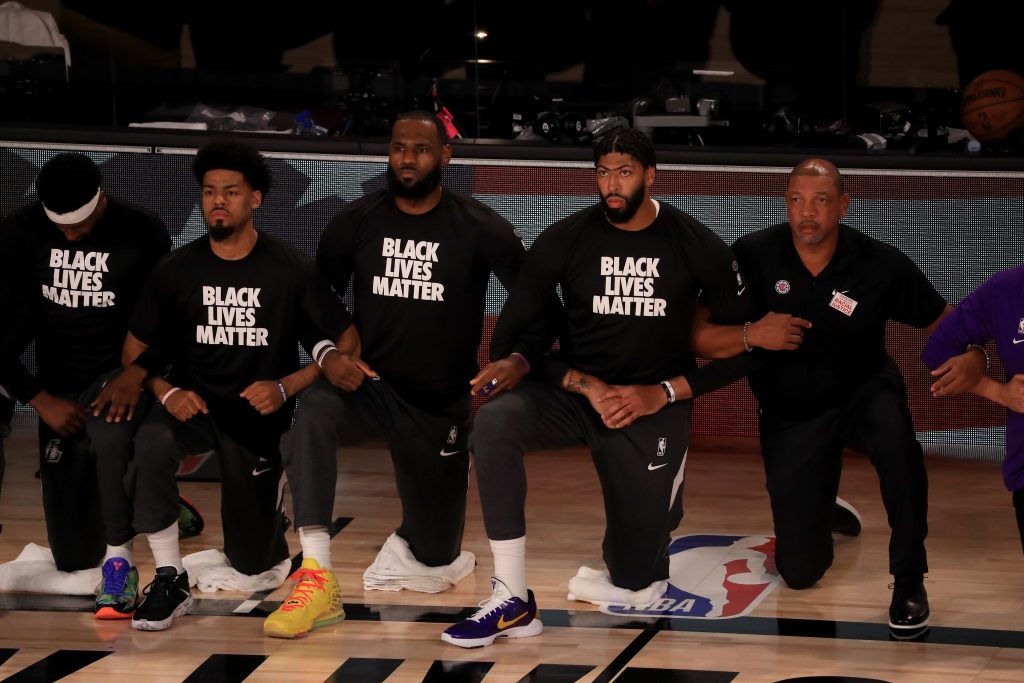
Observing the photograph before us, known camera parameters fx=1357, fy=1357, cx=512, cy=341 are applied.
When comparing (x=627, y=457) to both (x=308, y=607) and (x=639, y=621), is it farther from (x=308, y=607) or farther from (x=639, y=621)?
(x=308, y=607)

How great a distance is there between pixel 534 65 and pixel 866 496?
3.94 meters

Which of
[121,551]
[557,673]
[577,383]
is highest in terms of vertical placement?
[577,383]

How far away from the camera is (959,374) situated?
13.0 feet

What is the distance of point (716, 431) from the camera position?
670cm

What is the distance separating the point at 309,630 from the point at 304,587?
0.13 metres

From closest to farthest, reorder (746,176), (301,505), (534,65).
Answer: (301,505) → (746,176) → (534,65)

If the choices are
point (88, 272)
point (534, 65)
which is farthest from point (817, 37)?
point (88, 272)

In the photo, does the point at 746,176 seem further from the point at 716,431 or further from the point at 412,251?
the point at 412,251

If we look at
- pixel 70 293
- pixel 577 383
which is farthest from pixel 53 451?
pixel 577 383

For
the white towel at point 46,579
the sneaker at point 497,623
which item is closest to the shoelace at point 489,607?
the sneaker at point 497,623

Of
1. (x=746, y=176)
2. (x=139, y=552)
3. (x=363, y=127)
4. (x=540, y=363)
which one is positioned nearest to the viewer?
(x=540, y=363)

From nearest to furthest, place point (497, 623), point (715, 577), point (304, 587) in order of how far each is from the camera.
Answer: point (497, 623) → point (304, 587) → point (715, 577)

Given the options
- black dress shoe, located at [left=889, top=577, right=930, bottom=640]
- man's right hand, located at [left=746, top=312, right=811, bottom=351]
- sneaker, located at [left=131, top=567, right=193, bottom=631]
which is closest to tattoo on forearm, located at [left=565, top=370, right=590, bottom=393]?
man's right hand, located at [left=746, top=312, right=811, bottom=351]

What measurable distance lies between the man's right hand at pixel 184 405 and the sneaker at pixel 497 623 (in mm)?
1097
